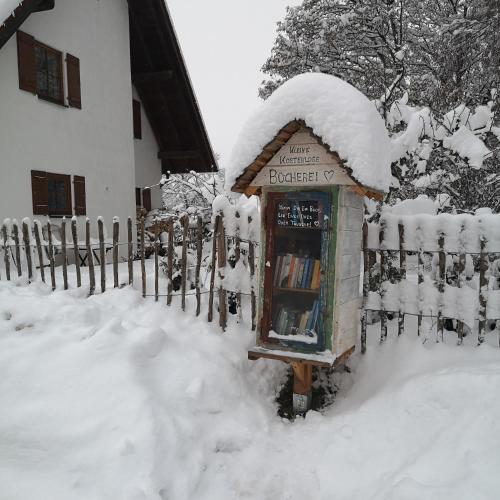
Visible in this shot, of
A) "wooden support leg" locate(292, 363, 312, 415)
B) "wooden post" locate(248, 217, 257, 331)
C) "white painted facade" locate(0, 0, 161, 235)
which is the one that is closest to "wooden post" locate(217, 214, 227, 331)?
"wooden post" locate(248, 217, 257, 331)

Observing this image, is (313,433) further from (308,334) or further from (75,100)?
(75,100)

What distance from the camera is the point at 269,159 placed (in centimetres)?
366

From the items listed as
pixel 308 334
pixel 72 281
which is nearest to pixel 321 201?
pixel 308 334

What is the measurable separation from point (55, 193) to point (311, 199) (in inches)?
314

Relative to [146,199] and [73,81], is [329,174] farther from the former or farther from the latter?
[146,199]

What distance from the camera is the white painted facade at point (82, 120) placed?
8148 mm

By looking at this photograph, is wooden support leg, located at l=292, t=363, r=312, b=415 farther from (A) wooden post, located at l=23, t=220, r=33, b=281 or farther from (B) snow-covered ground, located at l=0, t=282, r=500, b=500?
(A) wooden post, located at l=23, t=220, r=33, b=281

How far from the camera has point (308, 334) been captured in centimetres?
370

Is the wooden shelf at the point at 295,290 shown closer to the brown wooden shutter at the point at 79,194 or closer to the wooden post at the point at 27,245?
the wooden post at the point at 27,245

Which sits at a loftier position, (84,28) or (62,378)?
(84,28)

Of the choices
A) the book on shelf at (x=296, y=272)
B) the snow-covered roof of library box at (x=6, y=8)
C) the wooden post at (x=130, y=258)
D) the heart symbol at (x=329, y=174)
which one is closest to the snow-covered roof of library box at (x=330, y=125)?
the heart symbol at (x=329, y=174)

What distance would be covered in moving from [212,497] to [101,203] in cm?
952

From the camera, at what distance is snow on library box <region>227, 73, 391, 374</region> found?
10.6 ft

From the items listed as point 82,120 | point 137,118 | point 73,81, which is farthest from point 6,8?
point 137,118
